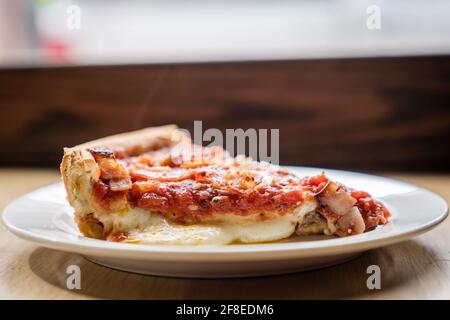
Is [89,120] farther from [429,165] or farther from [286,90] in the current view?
[429,165]

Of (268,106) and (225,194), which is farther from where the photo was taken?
(268,106)

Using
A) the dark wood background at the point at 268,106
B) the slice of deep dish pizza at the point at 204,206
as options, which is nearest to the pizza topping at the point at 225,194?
the slice of deep dish pizza at the point at 204,206

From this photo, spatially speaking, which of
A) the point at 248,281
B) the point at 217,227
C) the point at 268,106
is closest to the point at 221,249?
the point at 248,281

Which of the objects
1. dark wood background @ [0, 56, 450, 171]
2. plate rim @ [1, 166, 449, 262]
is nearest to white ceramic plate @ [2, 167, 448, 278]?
plate rim @ [1, 166, 449, 262]

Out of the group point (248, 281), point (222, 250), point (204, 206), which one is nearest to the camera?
point (222, 250)

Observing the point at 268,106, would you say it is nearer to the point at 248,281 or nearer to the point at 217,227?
the point at 217,227

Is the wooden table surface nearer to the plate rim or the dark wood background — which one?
the plate rim

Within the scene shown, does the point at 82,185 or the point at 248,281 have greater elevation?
→ the point at 82,185
